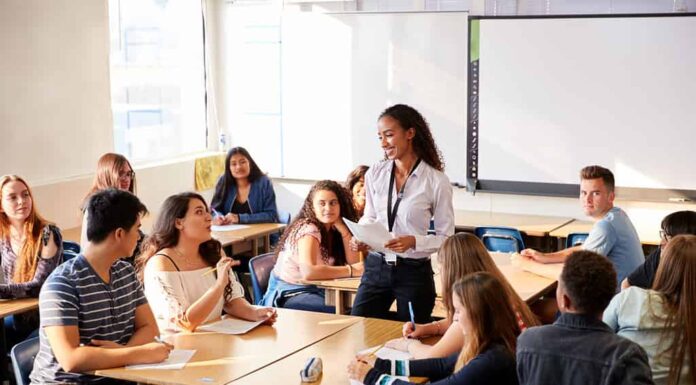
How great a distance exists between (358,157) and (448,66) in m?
1.23

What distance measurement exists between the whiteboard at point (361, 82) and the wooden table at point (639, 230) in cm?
117

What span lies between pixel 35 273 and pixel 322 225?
1.74m

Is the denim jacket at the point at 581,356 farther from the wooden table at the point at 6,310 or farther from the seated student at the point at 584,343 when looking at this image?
the wooden table at the point at 6,310

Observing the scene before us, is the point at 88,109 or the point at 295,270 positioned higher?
the point at 88,109

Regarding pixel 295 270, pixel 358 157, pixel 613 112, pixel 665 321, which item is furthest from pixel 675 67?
pixel 665 321

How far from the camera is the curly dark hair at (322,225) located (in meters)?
6.03

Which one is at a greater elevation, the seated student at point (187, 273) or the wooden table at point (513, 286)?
the seated student at point (187, 273)

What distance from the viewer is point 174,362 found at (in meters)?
3.98

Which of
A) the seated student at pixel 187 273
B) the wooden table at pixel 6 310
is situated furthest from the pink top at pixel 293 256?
the wooden table at pixel 6 310

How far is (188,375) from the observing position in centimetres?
383

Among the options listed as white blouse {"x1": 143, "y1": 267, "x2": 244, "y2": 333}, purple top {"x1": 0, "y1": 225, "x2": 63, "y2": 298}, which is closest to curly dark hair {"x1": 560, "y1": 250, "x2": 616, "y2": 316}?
white blouse {"x1": 143, "y1": 267, "x2": 244, "y2": 333}

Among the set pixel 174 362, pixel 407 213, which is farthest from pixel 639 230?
pixel 174 362

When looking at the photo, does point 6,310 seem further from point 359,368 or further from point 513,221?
point 513,221

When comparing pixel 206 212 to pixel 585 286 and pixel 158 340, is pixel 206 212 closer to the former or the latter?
pixel 158 340
